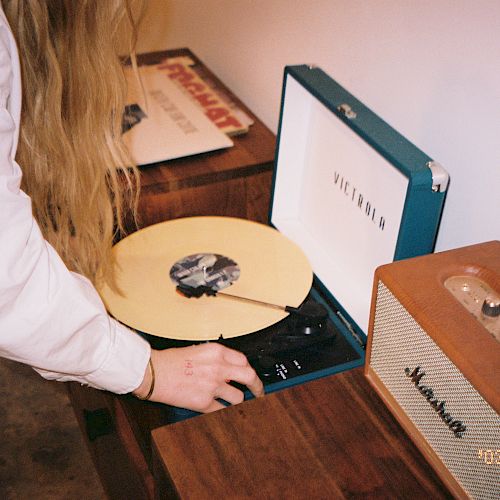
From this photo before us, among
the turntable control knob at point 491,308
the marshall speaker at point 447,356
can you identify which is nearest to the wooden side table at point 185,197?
the marshall speaker at point 447,356

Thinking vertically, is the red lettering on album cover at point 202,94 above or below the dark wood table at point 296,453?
above

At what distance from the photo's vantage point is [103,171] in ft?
3.63

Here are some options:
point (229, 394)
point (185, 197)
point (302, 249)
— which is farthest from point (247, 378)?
point (185, 197)

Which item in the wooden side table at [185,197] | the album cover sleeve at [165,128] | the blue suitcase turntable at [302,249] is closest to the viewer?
the blue suitcase turntable at [302,249]

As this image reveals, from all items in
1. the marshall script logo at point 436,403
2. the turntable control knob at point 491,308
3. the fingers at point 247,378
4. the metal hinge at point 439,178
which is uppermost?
the metal hinge at point 439,178

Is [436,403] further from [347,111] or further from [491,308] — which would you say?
[347,111]

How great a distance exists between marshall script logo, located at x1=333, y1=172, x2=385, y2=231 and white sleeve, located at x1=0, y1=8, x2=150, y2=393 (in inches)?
15.4

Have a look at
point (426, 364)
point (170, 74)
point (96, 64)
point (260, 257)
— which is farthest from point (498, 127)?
point (170, 74)

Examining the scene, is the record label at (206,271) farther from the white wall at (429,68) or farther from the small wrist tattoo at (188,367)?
the white wall at (429,68)

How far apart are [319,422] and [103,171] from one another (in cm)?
53

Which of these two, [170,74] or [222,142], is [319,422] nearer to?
[222,142]

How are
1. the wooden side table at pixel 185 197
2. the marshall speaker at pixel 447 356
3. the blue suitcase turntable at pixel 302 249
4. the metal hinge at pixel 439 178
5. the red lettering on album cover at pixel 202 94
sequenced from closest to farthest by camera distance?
the marshall speaker at pixel 447 356 → the metal hinge at pixel 439 178 → the blue suitcase turntable at pixel 302 249 → the wooden side table at pixel 185 197 → the red lettering on album cover at pixel 202 94

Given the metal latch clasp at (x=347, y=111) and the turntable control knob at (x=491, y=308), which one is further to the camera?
the metal latch clasp at (x=347, y=111)

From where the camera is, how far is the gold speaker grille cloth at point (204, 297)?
3.40 feet
